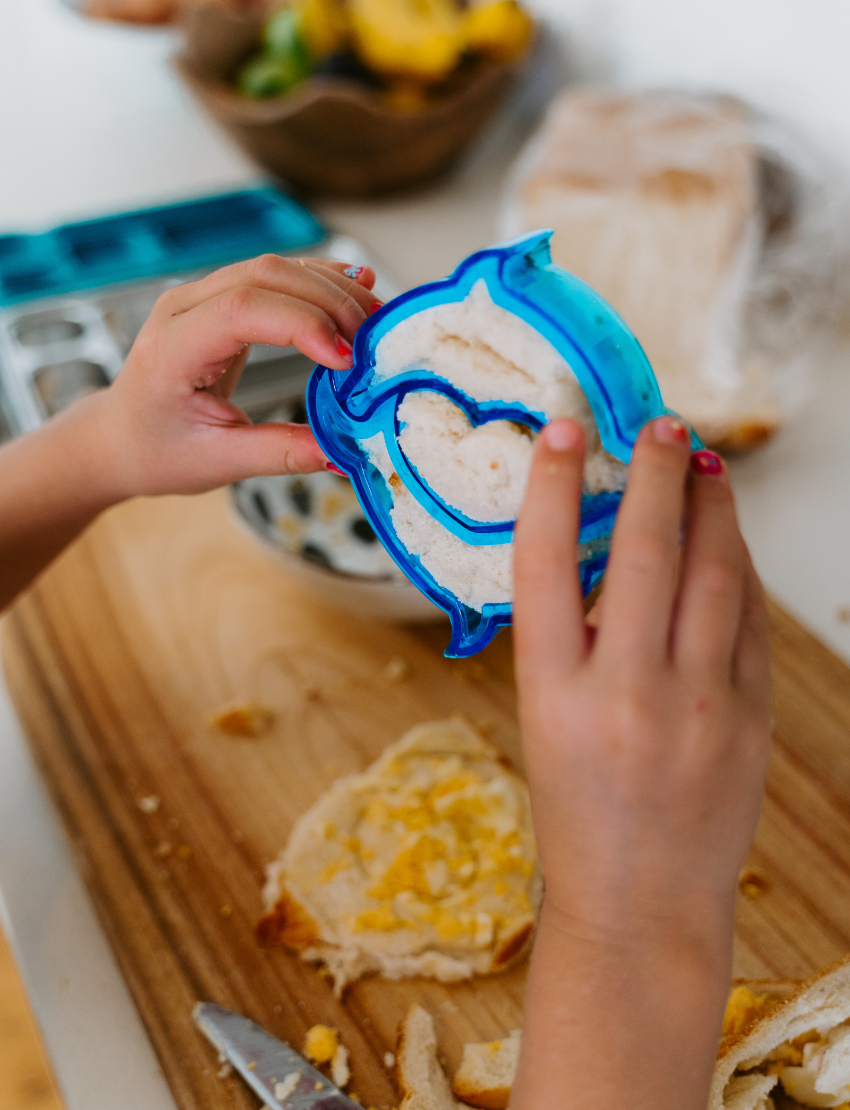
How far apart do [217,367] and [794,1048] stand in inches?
20.3

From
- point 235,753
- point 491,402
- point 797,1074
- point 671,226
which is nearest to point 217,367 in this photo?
point 491,402

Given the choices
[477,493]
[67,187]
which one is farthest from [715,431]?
[67,187]

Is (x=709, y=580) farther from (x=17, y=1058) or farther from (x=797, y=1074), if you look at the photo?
(x=17, y=1058)

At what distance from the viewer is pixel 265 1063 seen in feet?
1.75

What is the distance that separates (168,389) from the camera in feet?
1.89

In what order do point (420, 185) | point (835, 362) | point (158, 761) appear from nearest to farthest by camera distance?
point (158, 761) → point (835, 362) → point (420, 185)

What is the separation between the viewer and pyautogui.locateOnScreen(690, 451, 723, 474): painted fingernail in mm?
389

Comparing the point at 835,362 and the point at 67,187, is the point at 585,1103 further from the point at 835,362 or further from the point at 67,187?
the point at 67,187

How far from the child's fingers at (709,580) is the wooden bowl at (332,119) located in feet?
3.50

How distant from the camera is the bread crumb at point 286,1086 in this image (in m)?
0.51

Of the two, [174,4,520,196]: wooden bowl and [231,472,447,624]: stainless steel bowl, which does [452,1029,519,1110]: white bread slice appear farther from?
[174,4,520,196]: wooden bowl

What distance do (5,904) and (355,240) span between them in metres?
1.00

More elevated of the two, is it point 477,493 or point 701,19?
point 701,19

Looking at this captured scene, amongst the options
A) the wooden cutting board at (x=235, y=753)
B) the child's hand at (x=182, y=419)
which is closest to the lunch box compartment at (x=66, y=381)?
the wooden cutting board at (x=235, y=753)
